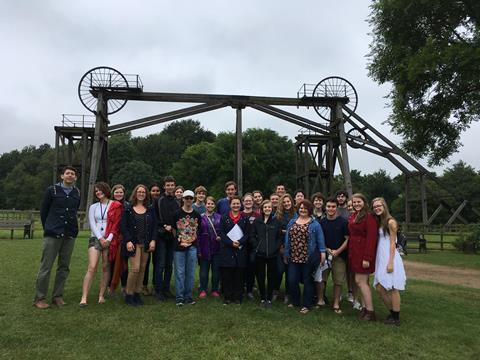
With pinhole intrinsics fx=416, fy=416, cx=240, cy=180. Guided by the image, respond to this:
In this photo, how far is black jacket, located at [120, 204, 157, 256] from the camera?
20.5 ft

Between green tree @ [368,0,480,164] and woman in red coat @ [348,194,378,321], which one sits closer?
woman in red coat @ [348,194,378,321]

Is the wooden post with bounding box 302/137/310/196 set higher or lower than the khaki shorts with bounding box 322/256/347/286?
higher

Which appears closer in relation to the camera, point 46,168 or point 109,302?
point 109,302

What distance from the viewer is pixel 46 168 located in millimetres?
81688

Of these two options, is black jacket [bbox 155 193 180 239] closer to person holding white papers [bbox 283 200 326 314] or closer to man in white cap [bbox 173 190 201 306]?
man in white cap [bbox 173 190 201 306]

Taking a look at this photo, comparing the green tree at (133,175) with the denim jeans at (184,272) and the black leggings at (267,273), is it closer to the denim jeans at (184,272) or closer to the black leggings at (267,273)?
the denim jeans at (184,272)

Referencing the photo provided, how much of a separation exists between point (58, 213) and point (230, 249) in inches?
105

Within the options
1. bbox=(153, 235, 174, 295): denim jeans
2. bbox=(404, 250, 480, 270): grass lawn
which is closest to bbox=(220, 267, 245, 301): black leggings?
bbox=(153, 235, 174, 295): denim jeans

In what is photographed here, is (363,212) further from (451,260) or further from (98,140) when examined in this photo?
(98,140)

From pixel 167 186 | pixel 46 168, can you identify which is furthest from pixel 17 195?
pixel 167 186

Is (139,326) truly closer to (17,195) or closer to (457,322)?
(457,322)

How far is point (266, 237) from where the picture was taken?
21.5 feet

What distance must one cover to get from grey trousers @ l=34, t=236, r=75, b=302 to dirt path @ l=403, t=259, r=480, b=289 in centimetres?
866

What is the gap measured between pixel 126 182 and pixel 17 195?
114ft
